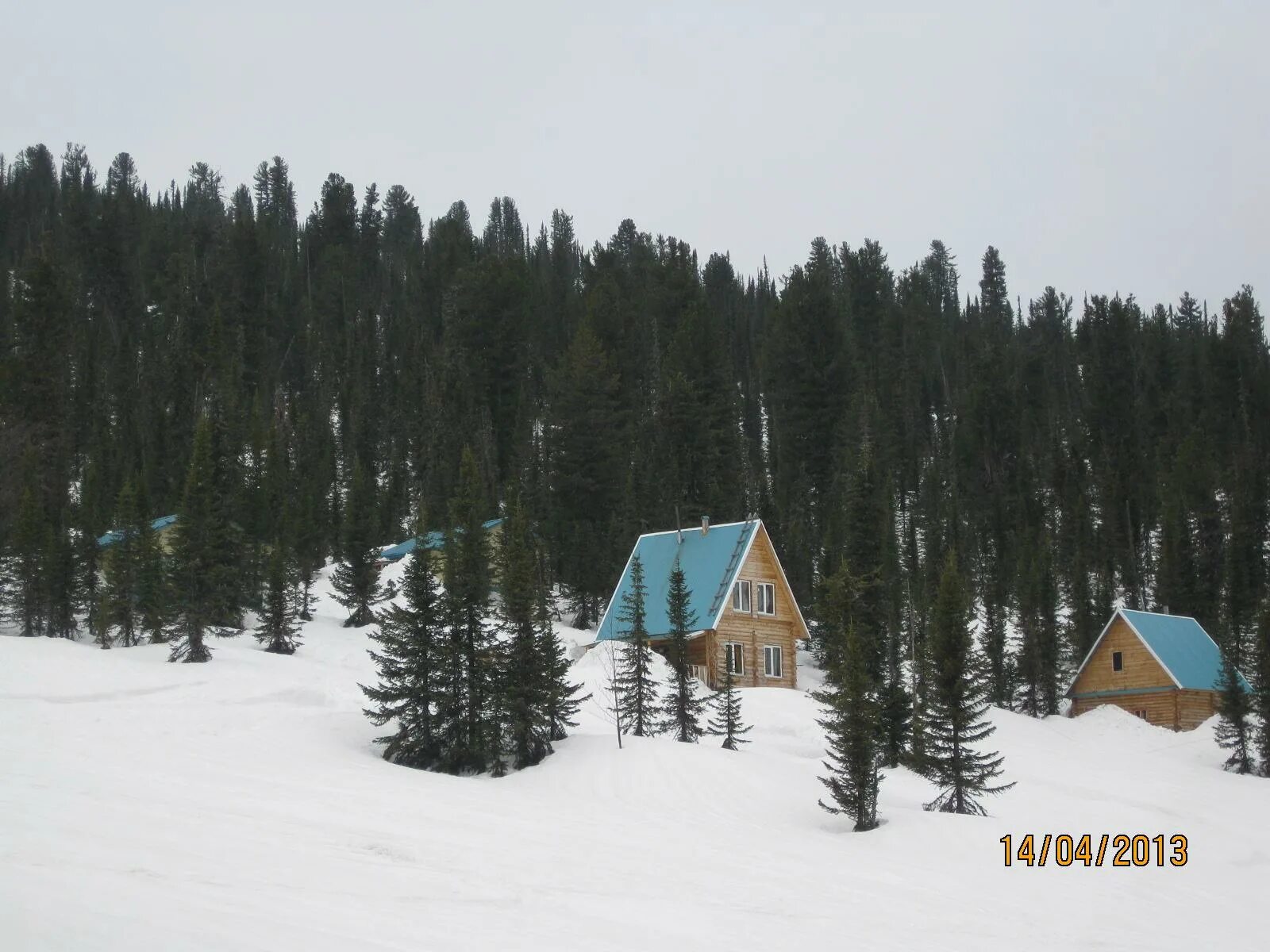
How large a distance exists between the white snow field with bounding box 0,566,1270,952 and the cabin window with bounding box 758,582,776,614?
12.4 meters

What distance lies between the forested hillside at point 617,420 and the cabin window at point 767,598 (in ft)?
13.3

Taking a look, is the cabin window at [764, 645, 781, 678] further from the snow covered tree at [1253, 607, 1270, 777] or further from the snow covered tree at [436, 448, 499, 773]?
the snow covered tree at [436, 448, 499, 773]

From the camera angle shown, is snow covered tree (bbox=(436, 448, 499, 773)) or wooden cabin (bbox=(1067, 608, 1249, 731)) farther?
wooden cabin (bbox=(1067, 608, 1249, 731))

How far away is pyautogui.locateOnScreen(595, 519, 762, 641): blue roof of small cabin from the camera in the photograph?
4141 cm

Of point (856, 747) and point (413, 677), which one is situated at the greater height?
point (413, 677)

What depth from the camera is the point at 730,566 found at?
42031mm

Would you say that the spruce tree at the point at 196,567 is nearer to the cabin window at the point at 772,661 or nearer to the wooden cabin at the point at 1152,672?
the cabin window at the point at 772,661

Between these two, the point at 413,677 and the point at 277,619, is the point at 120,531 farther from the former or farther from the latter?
the point at 413,677

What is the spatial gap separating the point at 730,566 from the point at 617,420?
2383 centimetres

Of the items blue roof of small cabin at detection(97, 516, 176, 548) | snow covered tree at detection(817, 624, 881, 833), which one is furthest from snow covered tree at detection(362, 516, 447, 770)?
blue roof of small cabin at detection(97, 516, 176, 548)

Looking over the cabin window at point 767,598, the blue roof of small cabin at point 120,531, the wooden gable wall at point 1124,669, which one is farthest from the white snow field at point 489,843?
the blue roof of small cabin at point 120,531

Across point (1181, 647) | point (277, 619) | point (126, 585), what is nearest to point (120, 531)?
point (126, 585)

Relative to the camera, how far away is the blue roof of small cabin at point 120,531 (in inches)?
1768

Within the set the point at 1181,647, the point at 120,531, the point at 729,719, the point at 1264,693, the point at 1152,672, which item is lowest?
the point at 1152,672
